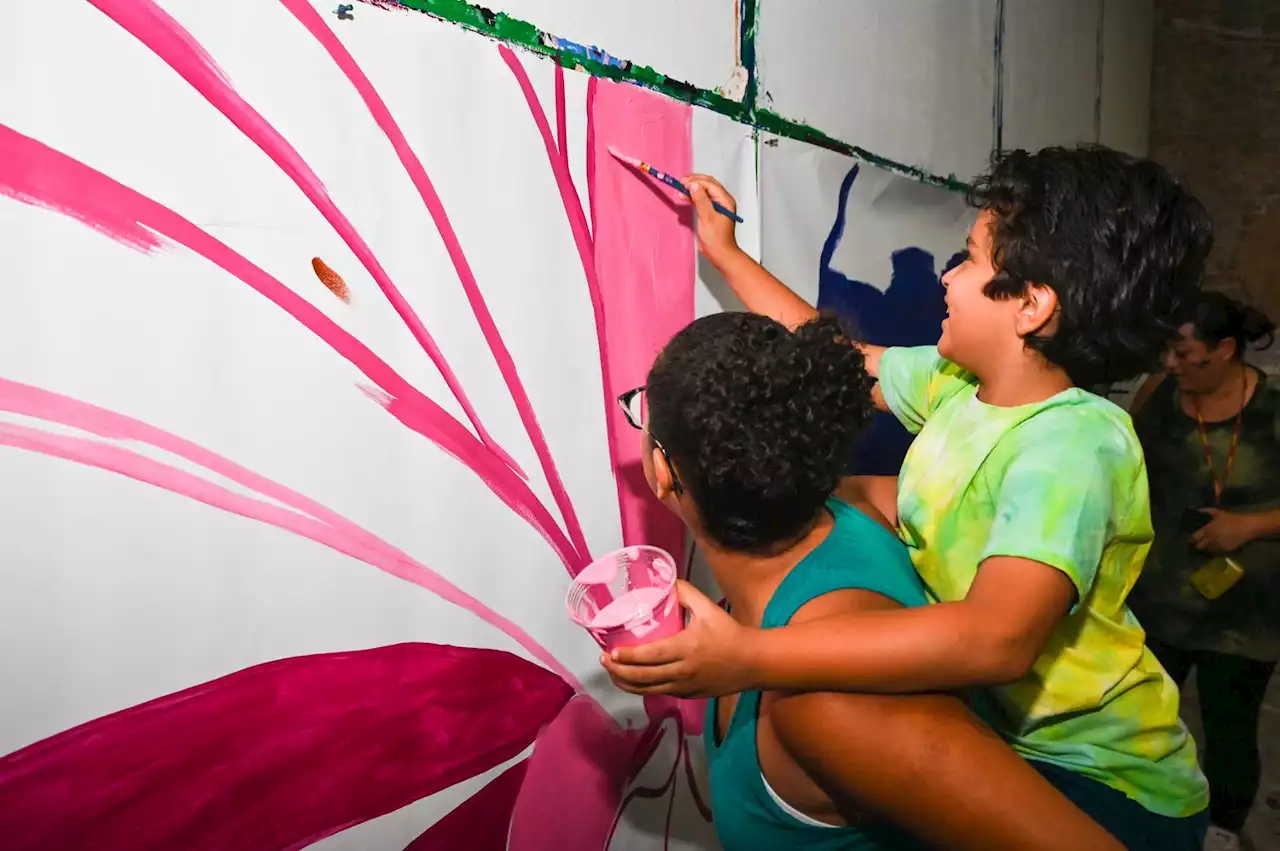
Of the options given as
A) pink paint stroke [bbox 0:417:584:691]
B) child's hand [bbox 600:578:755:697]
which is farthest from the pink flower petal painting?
child's hand [bbox 600:578:755:697]

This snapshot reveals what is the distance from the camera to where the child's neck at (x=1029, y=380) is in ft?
3.08

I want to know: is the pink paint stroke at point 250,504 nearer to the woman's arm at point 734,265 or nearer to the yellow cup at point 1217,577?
the woman's arm at point 734,265

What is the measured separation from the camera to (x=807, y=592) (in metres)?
0.76

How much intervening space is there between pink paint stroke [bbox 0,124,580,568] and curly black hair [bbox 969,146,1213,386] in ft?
1.95

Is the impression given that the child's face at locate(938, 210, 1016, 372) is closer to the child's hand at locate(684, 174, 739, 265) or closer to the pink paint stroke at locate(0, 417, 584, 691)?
the child's hand at locate(684, 174, 739, 265)

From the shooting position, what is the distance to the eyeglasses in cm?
83

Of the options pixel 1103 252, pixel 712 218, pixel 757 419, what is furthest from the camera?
pixel 712 218

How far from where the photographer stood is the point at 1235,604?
6.17ft

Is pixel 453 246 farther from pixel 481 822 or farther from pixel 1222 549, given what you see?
pixel 1222 549

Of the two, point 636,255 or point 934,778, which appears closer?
point 934,778

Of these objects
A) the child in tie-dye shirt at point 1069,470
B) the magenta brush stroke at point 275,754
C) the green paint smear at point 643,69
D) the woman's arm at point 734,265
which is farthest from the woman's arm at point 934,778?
the green paint smear at point 643,69

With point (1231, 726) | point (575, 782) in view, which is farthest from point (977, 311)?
point (1231, 726)

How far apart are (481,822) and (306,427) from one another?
0.45 m

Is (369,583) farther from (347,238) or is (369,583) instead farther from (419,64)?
(419,64)
